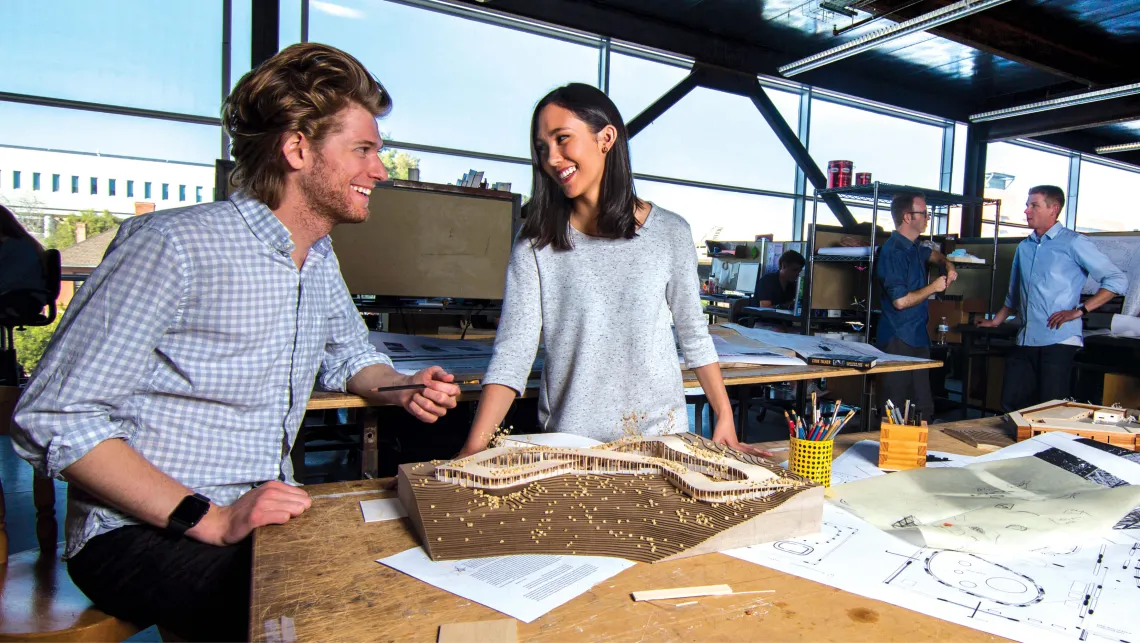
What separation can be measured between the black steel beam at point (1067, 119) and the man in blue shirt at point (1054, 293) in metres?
5.31

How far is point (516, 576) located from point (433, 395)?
23.2 inches

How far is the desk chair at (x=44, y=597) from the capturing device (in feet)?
3.66

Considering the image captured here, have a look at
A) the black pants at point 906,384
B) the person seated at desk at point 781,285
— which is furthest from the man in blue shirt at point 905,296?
the person seated at desk at point 781,285

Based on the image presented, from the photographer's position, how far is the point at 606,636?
2.18 feet

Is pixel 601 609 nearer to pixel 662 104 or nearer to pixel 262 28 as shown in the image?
pixel 262 28

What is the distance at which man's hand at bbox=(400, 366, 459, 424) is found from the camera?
51.3 inches

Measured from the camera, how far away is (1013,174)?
1029 cm

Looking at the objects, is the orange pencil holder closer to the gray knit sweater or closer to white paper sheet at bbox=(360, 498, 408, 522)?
the gray knit sweater

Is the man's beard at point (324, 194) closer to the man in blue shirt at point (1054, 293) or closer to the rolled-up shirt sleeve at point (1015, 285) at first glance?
the man in blue shirt at point (1054, 293)

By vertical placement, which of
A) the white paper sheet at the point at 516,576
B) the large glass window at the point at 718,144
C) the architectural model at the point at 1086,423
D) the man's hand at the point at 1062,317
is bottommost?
the white paper sheet at the point at 516,576

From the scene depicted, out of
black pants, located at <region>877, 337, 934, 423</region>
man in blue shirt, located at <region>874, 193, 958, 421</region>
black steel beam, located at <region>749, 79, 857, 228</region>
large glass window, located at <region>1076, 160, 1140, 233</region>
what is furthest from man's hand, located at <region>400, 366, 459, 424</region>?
large glass window, located at <region>1076, 160, 1140, 233</region>

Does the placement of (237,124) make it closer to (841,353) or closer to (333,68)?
(333,68)

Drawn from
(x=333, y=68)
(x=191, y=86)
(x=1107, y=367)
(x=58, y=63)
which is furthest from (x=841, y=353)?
(x=58, y=63)

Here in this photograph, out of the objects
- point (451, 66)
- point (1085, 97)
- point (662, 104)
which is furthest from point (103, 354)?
point (1085, 97)
